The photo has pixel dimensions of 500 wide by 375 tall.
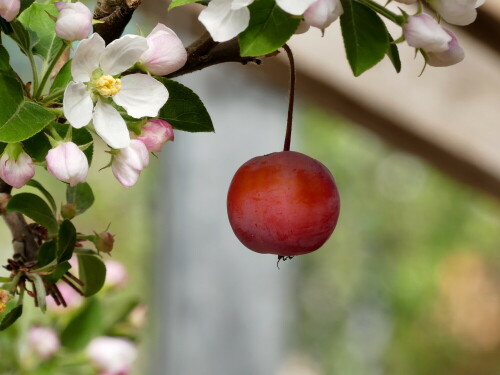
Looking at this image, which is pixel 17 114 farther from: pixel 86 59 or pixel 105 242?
pixel 105 242

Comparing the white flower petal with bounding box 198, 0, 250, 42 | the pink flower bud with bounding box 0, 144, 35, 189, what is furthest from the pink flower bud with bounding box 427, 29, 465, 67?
the pink flower bud with bounding box 0, 144, 35, 189

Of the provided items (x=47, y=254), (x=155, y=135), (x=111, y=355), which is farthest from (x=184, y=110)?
(x=111, y=355)

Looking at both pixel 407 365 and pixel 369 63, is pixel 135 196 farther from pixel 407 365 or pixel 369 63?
pixel 369 63

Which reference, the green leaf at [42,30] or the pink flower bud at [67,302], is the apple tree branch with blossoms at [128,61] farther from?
the pink flower bud at [67,302]

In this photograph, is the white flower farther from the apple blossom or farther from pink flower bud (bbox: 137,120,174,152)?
the apple blossom

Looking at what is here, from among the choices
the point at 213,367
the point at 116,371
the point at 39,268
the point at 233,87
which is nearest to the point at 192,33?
the point at 233,87
